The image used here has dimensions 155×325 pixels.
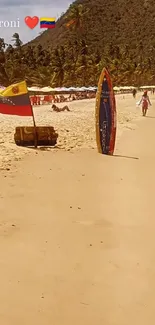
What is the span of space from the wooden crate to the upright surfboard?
1688mm

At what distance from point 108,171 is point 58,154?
95.3 inches

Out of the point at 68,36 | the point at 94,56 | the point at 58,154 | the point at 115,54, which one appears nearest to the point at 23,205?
the point at 58,154

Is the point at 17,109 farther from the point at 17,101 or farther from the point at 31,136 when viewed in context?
the point at 31,136

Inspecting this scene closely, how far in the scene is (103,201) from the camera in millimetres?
10289

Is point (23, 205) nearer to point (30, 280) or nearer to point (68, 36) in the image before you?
point (30, 280)

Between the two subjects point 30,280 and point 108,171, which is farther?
point 108,171

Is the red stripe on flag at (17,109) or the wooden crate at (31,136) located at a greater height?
the red stripe on flag at (17,109)

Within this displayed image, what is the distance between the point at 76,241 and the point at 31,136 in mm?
8807

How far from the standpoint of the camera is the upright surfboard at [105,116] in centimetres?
1526

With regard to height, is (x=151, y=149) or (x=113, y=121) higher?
(x=113, y=121)

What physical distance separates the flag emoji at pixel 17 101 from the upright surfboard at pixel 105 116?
208 centimetres

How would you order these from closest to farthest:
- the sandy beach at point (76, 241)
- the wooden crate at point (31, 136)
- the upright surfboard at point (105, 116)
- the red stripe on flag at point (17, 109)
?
1. the sandy beach at point (76, 241)
2. the upright surfboard at point (105, 116)
3. the red stripe on flag at point (17, 109)
4. the wooden crate at point (31, 136)

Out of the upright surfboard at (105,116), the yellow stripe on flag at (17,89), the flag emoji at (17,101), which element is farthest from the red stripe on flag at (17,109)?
the upright surfboard at (105,116)

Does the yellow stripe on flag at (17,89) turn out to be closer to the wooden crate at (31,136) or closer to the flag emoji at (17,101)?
the flag emoji at (17,101)
